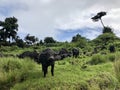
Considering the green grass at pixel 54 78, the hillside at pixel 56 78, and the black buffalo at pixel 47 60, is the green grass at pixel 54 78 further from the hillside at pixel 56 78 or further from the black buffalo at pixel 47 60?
the black buffalo at pixel 47 60

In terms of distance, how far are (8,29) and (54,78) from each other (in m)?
42.9

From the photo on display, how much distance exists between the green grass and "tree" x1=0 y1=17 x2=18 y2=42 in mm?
39692

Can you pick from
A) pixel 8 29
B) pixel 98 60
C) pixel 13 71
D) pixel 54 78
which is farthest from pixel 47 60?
pixel 8 29

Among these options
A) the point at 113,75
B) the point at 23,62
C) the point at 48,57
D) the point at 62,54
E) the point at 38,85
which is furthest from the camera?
the point at 62,54

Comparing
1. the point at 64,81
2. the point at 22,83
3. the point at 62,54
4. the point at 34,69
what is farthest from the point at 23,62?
the point at 62,54

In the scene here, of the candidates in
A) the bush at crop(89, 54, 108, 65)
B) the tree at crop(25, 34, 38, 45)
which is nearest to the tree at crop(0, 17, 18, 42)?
the tree at crop(25, 34, 38, 45)

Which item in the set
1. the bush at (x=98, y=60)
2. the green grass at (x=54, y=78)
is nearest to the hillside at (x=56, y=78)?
the green grass at (x=54, y=78)

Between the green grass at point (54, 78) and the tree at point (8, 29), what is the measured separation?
39.7 metres

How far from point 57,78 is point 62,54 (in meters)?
12.9

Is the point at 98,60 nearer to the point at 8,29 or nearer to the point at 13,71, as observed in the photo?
the point at 13,71

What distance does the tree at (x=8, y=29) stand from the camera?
5547 cm

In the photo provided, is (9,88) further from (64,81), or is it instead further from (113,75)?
(113,75)

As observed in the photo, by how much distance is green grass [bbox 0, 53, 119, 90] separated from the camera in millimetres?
13547

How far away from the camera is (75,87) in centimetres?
1351
